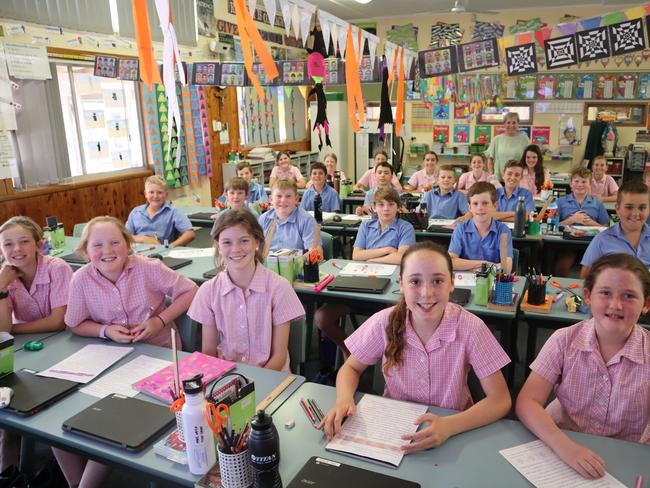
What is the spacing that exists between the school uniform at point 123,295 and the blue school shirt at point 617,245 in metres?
2.38

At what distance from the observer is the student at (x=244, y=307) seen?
2072mm

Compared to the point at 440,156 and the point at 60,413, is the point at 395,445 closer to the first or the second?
the point at 60,413

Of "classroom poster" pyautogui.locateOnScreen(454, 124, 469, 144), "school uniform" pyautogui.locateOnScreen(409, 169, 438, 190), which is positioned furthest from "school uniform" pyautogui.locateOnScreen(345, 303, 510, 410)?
"classroom poster" pyautogui.locateOnScreen(454, 124, 469, 144)

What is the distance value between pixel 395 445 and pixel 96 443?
2.76 ft

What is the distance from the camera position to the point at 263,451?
3.80ft

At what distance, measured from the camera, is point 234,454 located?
1.20 m

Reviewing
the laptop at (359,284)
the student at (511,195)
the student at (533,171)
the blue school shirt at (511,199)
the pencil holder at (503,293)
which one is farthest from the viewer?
the student at (533,171)

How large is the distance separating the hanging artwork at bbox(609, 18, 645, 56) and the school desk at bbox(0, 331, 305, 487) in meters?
4.16

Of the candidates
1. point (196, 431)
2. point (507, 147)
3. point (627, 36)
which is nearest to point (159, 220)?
point (196, 431)

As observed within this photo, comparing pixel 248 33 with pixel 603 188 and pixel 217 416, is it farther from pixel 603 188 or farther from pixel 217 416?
pixel 603 188

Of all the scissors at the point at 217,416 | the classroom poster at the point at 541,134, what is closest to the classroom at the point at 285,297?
the scissors at the point at 217,416

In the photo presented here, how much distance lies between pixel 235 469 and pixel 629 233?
9.30 ft

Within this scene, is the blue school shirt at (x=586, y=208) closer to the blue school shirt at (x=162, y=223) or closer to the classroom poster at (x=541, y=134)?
the blue school shirt at (x=162, y=223)

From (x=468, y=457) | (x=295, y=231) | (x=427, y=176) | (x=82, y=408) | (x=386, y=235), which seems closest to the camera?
(x=468, y=457)
